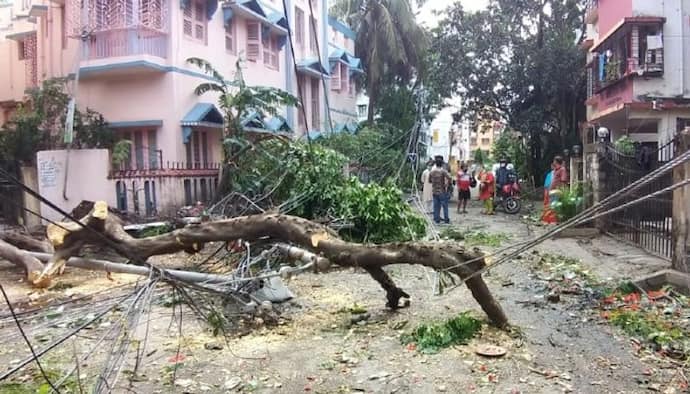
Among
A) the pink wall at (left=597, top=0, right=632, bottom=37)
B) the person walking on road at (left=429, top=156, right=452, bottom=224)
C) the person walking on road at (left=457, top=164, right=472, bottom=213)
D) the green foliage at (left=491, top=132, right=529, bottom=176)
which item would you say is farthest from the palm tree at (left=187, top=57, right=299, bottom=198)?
the green foliage at (left=491, top=132, right=529, bottom=176)

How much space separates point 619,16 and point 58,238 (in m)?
16.4

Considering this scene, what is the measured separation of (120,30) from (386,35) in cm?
1527

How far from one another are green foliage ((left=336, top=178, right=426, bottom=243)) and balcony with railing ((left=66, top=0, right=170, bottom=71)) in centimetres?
708

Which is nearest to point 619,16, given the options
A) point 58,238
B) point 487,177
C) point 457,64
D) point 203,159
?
point 487,177

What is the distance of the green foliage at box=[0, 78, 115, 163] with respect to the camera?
13945mm

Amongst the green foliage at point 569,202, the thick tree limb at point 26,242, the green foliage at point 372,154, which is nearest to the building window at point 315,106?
the green foliage at point 372,154

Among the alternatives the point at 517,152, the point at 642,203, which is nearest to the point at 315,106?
the point at 517,152

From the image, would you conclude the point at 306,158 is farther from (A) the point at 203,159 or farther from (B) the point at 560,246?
(A) the point at 203,159

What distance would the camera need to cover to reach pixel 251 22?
19.0 meters

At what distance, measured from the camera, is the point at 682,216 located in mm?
7027

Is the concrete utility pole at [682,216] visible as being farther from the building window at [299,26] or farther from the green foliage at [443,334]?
the building window at [299,26]

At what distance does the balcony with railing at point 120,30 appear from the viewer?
14065 millimetres

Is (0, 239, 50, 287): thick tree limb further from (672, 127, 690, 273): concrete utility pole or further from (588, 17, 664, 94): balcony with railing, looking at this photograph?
(588, 17, 664, 94): balcony with railing

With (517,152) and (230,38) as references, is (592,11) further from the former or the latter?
(230,38)
